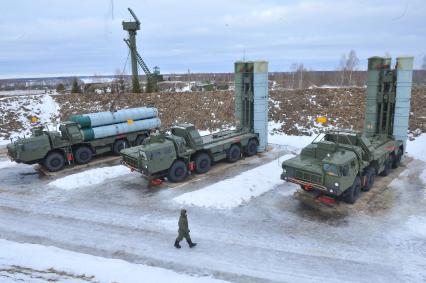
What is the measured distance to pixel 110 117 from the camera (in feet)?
62.5

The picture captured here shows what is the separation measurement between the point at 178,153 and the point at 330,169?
6.53m

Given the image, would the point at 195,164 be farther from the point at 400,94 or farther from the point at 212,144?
the point at 400,94

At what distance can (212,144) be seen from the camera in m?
16.6

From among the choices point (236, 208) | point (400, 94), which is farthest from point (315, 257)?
point (400, 94)

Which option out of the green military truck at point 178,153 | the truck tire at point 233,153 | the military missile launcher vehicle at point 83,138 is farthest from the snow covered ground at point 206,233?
the truck tire at point 233,153

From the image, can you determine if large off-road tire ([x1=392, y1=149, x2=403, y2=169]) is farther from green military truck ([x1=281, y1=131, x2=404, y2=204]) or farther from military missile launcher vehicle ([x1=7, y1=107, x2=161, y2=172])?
military missile launcher vehicle ([x1=7, y1=107, x2=161, y2=172])

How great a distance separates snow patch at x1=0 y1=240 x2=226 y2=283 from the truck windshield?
5.58 meters

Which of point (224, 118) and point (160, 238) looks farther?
point (224, 118)

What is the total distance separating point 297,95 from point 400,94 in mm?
13122

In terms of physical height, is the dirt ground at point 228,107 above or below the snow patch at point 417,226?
above

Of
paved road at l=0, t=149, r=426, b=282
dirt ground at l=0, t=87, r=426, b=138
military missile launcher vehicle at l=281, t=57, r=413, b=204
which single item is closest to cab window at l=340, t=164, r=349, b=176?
military missile launcher vehicle at l=281, t=57, r=413, b=204

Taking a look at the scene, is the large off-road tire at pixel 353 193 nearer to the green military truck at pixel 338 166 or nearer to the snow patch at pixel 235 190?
the green military truck at pixel 338 166

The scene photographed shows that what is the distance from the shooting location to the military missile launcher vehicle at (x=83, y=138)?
1617 centimetres

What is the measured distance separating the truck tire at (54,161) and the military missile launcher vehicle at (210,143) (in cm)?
418
